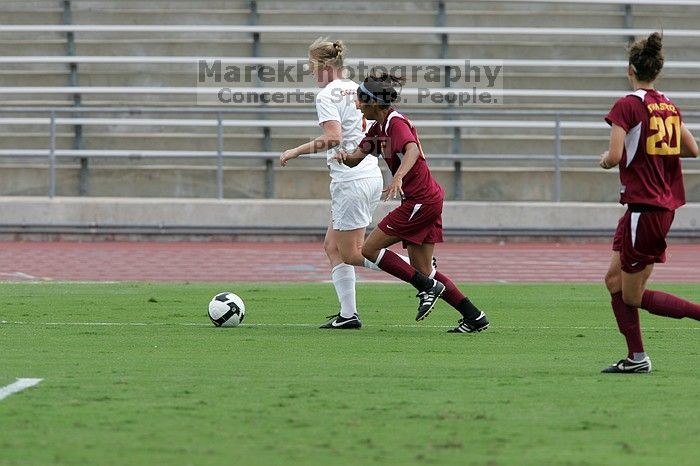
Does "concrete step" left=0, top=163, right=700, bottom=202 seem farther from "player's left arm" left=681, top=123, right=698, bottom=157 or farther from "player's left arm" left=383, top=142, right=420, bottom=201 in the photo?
"player's left arm" left=681, top=123, right=698, bottom=157

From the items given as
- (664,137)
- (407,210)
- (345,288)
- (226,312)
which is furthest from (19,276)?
(664,137)

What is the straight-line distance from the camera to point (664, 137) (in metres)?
7.10

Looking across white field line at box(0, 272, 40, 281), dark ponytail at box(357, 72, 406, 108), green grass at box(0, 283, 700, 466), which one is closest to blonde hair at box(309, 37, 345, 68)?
dark ponytail at box(357, 72, 406, 108)

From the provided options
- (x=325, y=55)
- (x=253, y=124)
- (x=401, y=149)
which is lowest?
(x=401, y=149)

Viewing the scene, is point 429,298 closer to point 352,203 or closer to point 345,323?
point 345,323

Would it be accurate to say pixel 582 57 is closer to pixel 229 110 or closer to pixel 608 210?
pixel 608 210

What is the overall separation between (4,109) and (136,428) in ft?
Result: 54.1

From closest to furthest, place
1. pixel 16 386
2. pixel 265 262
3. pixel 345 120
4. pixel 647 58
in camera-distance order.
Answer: pixel 16 386
pixel 647 58
pixel 345 120
pixel 265 262

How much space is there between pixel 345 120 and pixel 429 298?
5.34 ft

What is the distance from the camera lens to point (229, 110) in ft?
70.7

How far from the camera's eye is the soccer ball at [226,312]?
984cm

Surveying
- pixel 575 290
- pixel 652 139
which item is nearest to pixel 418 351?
pixel 652 139

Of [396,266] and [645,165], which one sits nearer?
[645,165]

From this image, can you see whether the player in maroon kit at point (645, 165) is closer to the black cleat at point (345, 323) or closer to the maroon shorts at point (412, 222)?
the maroon shorts at point (412, 222)
